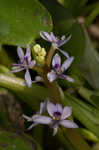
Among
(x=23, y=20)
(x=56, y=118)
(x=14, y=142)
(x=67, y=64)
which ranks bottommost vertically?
(x=14, y=142)

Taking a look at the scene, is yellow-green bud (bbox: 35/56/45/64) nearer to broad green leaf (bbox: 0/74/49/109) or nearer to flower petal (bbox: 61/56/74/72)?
flower petal (bbox: 61/56/74/72)


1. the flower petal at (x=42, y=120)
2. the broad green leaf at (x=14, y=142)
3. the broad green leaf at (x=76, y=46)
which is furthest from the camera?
the broad green leaf at (x=76, y=46)

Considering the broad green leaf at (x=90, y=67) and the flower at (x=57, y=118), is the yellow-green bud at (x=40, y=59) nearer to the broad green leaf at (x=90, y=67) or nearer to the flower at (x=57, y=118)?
the flower at (x=57, y=118)

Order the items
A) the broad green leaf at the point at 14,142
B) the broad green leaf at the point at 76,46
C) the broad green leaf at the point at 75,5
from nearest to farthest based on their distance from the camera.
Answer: the broad green leaf at the point at 14,142, the broad green leaf at the point at 76,46, the broad green leaf at the point at 75,5

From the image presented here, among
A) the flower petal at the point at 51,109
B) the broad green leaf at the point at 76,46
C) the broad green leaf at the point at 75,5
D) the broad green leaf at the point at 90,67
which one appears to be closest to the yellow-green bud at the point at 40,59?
the flower petal at the point at 51,109

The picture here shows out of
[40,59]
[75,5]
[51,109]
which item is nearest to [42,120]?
[51,109]

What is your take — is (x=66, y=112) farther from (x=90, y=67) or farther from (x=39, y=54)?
(x=90, y=67)

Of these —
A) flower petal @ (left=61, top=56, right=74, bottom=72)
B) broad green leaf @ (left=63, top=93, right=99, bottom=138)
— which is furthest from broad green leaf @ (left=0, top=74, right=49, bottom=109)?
flower petal @ (left=61, top=56, right=74, bottom=72)
